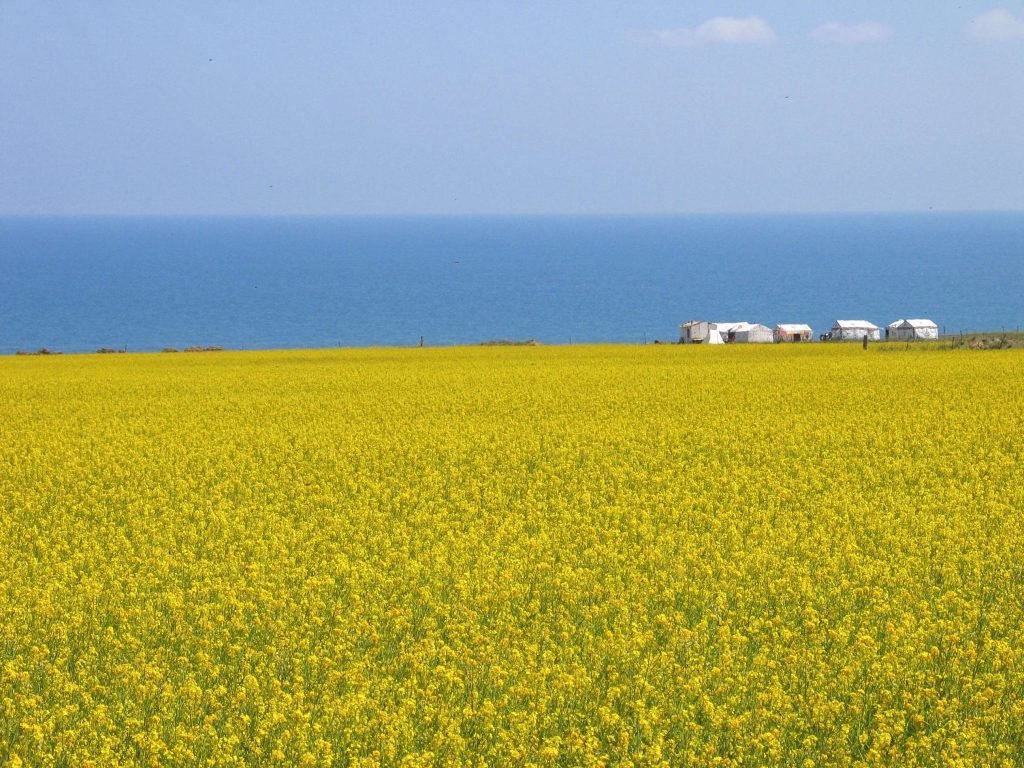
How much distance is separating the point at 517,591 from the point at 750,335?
83215 mm

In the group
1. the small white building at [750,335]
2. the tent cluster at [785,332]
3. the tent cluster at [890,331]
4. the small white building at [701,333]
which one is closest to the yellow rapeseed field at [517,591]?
the small white building at [701,333]

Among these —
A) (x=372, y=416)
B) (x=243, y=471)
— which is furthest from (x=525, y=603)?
(x=372, y=416)

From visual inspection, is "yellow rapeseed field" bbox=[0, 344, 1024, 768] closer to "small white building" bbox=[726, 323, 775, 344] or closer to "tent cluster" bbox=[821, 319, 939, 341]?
"tent cluster" bbox=[821, 319, 939, 341]

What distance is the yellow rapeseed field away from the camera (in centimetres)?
942

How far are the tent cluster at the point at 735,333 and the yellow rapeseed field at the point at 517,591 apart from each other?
214 feet

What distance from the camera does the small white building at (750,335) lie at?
93438 millimetres

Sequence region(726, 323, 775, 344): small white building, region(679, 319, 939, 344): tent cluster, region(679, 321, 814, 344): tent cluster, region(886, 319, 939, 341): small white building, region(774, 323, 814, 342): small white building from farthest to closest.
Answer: region(774, 323, 814, 342): small white building, region(726, 323, 775, 344): small white building, region(679, 321, 814, 344): tent cluster, region(886, 319, 939, 341): small white building, region(679, 319, 939, 344): tent cluster

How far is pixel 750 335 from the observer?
3693 inches

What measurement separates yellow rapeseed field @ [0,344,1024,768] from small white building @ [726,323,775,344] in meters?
66.4

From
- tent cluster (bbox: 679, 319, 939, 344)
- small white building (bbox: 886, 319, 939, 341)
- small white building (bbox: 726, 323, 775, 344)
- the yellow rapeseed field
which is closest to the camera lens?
the yellow rapeseed field

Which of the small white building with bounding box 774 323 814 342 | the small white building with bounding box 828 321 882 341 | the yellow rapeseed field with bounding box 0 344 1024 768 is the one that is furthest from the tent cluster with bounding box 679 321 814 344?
the yellow rapeseed field with bounding box 0 344 1024 768

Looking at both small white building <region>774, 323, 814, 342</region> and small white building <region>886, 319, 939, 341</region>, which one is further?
small white building <region>774, 323, 814, 342</region>

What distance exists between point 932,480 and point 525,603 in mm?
9387

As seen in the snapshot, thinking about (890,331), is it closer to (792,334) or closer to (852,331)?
→ (852,331)
